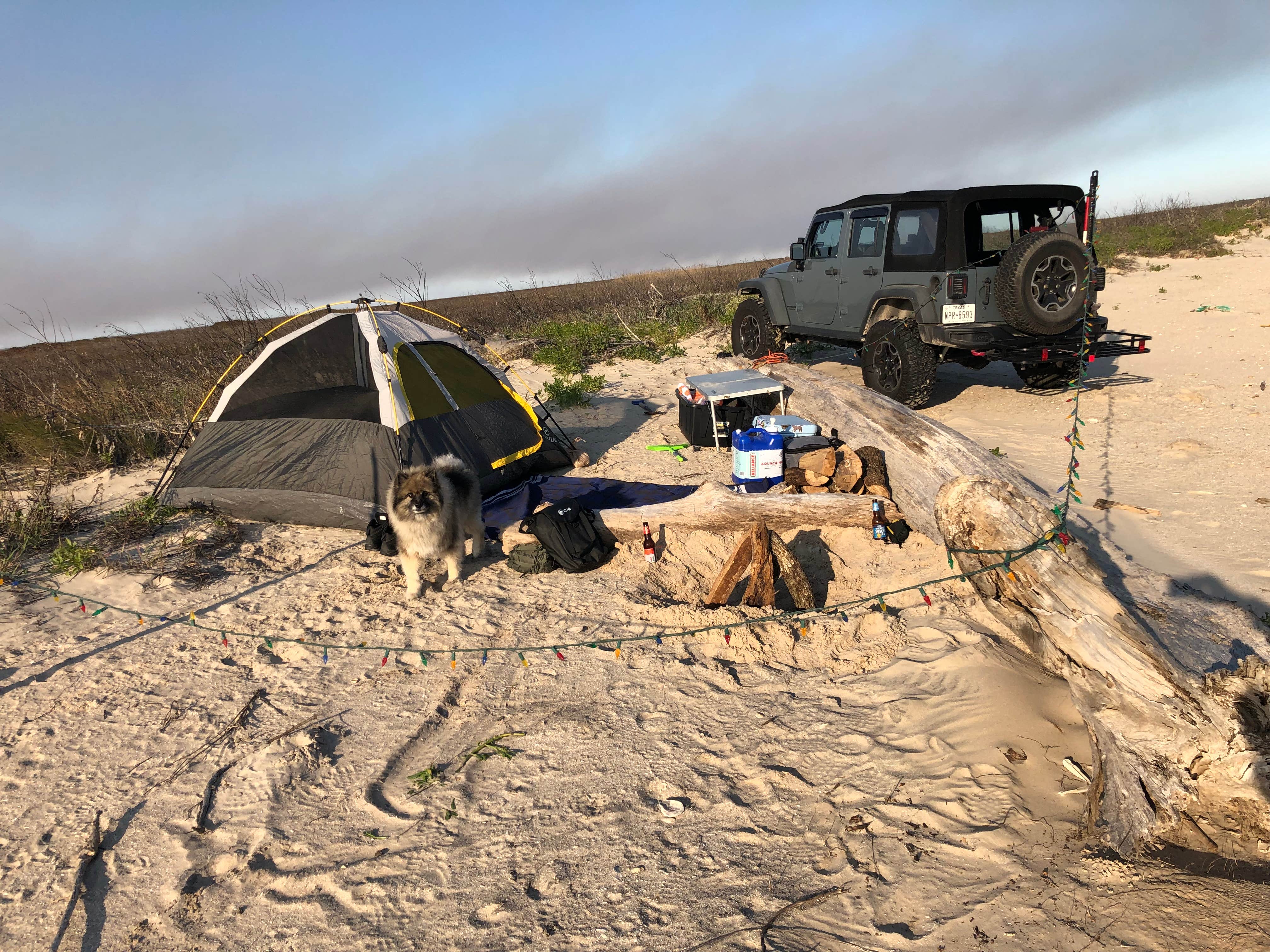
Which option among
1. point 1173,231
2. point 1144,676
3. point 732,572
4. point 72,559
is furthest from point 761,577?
point 1173,231

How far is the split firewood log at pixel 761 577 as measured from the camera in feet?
14.6

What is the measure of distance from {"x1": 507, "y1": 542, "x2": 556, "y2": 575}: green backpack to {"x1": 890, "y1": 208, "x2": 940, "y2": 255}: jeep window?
5.64 metres

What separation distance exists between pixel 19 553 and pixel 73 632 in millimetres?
1523

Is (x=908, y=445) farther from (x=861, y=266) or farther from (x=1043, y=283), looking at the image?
(x=861, y=266)

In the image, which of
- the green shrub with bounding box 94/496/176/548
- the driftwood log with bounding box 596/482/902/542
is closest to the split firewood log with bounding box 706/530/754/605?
the driftwood log with bounding box 596/482/902/542

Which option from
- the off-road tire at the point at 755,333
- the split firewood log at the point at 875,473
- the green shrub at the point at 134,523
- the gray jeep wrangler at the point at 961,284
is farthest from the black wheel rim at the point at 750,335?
the green shrub at the point at 134,523

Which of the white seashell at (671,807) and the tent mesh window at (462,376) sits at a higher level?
the tent mesh window at (462,376)

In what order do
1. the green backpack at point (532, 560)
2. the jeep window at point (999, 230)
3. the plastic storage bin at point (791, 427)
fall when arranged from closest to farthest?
the green backpack at point (532, 560), the plastic storage bin at point (791, 427), the jeep window at point (999, 230)

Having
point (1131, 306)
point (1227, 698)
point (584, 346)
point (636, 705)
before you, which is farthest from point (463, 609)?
point (1131, 306)

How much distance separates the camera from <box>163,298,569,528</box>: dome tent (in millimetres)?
5836

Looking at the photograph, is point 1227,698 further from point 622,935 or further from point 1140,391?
point 1140,391

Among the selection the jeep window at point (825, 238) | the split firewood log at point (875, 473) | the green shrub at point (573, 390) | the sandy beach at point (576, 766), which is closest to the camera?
the sandy beach at point (576, 766)

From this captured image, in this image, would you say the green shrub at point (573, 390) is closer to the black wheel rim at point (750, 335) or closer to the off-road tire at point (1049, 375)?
the black wheel rim at point (750, 335)

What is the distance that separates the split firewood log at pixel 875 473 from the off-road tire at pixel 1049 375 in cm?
388
